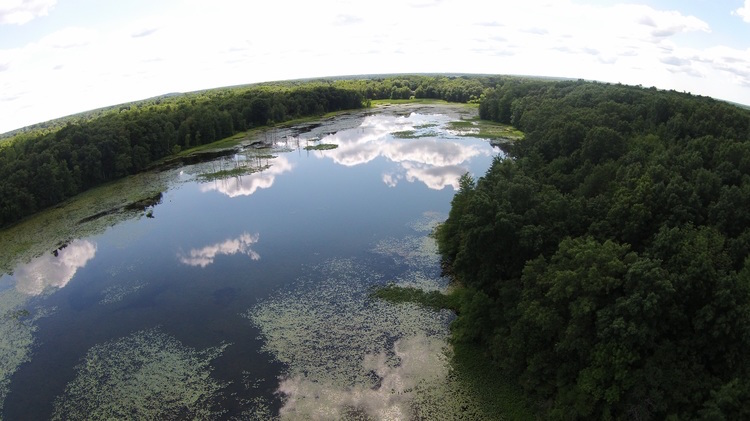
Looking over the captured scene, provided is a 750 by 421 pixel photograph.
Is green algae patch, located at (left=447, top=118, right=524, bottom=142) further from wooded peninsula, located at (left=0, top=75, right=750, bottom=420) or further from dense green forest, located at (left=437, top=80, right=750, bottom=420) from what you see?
dense green forest, located at (left=437, top=80, right=750, bottom=420)

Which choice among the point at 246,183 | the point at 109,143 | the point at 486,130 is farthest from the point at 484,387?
the point at 486,130

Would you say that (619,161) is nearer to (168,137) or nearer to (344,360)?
Answer: (344,360)

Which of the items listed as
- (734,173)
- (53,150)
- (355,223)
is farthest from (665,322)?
(53,150)

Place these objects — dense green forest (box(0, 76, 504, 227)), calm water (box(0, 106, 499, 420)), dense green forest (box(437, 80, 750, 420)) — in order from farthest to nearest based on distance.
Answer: dense green forest (box(0, 76, 504, 227))
calm water (box(0, 106, 499, 420))
dense green forest (box(437, 80, 750, 420))

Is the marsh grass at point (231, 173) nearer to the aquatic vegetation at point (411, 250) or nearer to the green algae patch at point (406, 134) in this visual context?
the green algae patch at point (406, 134)

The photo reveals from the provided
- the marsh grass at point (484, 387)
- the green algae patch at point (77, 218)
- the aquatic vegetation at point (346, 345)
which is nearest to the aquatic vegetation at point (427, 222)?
the aquatic vegetation at point (346, 345)

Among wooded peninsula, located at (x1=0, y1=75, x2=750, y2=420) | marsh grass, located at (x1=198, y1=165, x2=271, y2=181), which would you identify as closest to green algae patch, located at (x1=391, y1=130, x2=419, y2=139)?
marsh grass, located at (x1=198, y1=165, x2=271, y2=181)

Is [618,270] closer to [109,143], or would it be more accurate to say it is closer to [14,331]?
[14,331]
